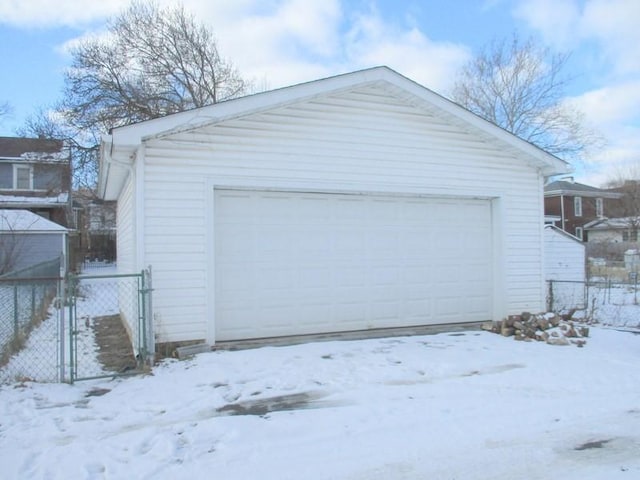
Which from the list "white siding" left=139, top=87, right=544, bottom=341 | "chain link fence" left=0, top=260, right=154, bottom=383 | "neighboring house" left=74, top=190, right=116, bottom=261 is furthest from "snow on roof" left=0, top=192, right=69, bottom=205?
"white siding" left=139, top=87, right=544, bottom=341

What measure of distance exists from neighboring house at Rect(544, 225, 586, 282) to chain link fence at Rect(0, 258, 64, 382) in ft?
40.0

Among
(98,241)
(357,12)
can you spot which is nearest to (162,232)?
(357,12)

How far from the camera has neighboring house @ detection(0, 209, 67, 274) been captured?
19.6 metres

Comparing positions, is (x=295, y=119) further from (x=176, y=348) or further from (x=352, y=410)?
(x=352, y=410)

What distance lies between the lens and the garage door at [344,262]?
25.2 feet

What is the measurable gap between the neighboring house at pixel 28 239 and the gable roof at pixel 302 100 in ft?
40.4

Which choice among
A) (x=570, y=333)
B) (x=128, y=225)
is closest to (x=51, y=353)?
(x=128, y=225)

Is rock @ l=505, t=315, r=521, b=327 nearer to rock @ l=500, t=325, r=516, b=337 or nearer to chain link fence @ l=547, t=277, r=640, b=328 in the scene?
rock @ l=500, t=325, r=516, b=337

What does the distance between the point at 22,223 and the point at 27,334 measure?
14.5 m

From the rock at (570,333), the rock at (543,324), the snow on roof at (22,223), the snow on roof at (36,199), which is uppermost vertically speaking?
the snow on roof at (36,199)

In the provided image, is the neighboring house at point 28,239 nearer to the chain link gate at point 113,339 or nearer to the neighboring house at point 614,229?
the chain link gate at point 113,339

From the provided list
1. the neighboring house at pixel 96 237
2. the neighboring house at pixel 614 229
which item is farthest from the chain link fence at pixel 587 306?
the neighboring house at pixel 96 237

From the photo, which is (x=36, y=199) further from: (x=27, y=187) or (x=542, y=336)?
(x=542, y=336)

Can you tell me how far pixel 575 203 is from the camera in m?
39.2
